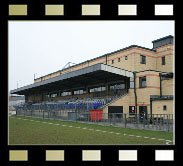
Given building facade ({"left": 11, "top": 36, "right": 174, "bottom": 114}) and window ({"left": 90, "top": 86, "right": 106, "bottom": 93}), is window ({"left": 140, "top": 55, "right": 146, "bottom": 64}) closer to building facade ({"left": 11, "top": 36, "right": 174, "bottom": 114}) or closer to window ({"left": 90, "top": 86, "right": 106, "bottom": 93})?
building facade ({"left": 11, "top": 36, "right": 174, "bottom": 114})

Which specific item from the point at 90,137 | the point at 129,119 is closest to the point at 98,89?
the point at 129,119

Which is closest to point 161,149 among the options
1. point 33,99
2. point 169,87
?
point 169,87

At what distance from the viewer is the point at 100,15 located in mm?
5242

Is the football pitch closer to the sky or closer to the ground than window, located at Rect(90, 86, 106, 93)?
closer to the ground

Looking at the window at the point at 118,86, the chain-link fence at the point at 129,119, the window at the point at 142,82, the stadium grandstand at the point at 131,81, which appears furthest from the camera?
the window at the point at 118,86

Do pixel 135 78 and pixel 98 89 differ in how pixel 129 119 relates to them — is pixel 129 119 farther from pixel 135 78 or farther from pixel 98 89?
pixel 98 89

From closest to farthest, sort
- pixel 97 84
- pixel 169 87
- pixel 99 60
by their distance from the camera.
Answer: pixel 169 87 → pixel 97 84 → pixel 99 60

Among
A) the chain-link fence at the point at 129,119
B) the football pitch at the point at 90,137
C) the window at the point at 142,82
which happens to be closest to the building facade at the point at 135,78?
the window at the point at 142,82

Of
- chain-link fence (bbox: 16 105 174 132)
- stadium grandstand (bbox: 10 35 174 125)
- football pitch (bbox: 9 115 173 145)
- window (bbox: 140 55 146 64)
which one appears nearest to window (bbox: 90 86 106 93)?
stadium grandstand (bbox: 10 35 174 125)

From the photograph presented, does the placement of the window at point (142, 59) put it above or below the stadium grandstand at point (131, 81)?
above

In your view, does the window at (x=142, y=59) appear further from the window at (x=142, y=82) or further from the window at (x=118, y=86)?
the window at (x=118, y=86)

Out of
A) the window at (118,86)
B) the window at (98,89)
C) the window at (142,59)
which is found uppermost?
the window at (142,59)

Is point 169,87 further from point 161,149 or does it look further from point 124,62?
point 161,149
